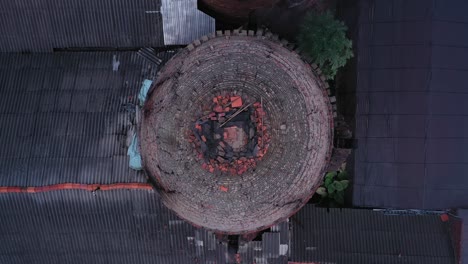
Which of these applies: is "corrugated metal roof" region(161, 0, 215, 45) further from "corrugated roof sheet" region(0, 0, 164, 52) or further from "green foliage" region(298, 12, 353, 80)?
"green foliage" region(298, 12, 353, 80)

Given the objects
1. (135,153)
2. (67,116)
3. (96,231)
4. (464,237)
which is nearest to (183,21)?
(135,153)

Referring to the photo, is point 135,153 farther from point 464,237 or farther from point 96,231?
point 464,237

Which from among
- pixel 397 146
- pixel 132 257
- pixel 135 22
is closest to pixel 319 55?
pixel 397 146

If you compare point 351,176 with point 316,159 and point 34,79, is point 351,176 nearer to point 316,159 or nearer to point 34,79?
point 316,159

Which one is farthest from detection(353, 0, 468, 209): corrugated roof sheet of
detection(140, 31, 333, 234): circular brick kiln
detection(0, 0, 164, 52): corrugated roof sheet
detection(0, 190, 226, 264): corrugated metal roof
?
detection(0, 0, 164, 52): corrugated roof sheet

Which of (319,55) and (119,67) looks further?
(119,67)

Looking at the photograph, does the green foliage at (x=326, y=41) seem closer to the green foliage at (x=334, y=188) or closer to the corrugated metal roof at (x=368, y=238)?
the green foliage at (x=334, y=188)
